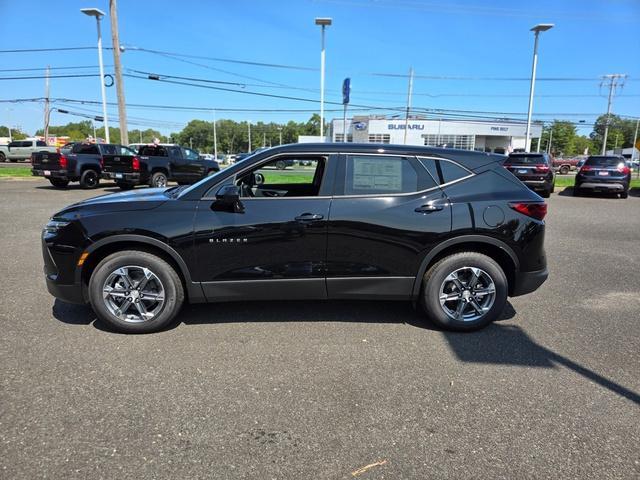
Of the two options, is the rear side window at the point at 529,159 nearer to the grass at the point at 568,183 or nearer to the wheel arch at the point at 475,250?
the grass at the point at 568,183

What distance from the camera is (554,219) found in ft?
36.8

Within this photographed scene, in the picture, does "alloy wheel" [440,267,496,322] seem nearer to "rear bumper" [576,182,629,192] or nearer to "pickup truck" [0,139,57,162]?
"rear bumper" [576,182,629,192]

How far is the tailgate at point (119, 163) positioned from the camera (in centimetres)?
1625

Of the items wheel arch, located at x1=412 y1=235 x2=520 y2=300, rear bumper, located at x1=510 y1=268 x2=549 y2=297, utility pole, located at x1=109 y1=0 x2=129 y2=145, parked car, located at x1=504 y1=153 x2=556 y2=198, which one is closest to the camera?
wheel arch, located at x1=412 y1=235 x2=520 y2=300

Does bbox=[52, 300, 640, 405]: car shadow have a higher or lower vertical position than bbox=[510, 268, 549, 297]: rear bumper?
lower

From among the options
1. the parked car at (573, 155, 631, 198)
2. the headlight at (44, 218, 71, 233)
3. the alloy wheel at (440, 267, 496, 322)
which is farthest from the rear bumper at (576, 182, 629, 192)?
the headlight at (44, 218, 71, 233)

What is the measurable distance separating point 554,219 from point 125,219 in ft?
34.7

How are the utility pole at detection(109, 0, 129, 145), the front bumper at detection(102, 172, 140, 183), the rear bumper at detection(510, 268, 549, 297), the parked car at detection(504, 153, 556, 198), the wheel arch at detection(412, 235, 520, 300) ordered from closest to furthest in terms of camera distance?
the wheel arch at detection(412, 235, 520, 300) < the rear bumper at detection(510, 268, 549, 297) < the parked car at detection(504, 153, 556, 198) < the front bumper at detection(102, 172, 140, 183) < the utility pole at detection(109, 0, 129, 145)

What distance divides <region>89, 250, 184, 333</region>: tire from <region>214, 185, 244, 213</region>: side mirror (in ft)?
2.37

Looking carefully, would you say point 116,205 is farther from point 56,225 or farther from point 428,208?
point 428,208

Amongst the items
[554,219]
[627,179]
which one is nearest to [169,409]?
[554,219]

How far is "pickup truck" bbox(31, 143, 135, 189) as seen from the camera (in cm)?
1642

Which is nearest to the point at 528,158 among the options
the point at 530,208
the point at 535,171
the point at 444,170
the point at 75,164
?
the point at 535,171

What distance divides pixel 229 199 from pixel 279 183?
57.0 inches
